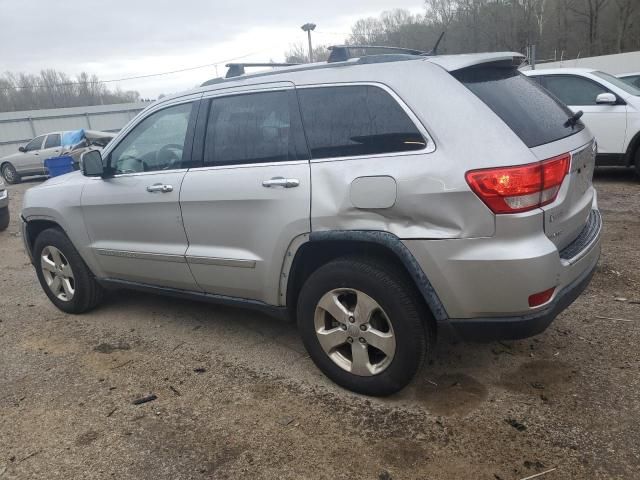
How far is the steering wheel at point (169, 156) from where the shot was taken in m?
3.65

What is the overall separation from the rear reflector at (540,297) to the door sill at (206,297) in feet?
4.73

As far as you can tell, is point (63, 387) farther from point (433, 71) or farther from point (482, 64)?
point (482, 64)

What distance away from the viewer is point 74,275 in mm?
4488

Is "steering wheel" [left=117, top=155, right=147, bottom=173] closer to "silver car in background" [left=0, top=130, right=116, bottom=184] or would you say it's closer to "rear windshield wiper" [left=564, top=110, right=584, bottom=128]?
"rear windshield wiper" [left=564, top=110, right=584, bottom=128]

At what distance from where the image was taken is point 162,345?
156 inches

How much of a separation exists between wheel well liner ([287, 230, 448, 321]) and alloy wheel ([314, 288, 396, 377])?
24 centimetres

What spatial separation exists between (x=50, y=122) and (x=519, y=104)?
3376cm

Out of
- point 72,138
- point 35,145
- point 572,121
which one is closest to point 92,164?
point 572,121

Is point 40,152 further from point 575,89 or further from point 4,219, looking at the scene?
point 575,89

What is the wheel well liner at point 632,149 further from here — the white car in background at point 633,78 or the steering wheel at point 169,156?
the steering wheel at point 169,156

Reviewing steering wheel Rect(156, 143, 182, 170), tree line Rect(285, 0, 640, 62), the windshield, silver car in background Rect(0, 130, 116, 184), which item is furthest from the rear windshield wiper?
tree line Rect(285, 0, 640, 62)

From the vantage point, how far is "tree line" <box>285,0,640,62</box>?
38.3 m

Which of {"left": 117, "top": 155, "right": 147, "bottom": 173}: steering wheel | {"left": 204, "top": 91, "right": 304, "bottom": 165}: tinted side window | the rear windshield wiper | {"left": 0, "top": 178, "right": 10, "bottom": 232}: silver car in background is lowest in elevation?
{"left": 0, "top": 178, "right": 10, "bottom": 232}: silver car in background

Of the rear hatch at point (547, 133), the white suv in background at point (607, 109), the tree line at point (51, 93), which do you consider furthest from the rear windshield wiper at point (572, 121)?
the tree line at point (51, 93)
